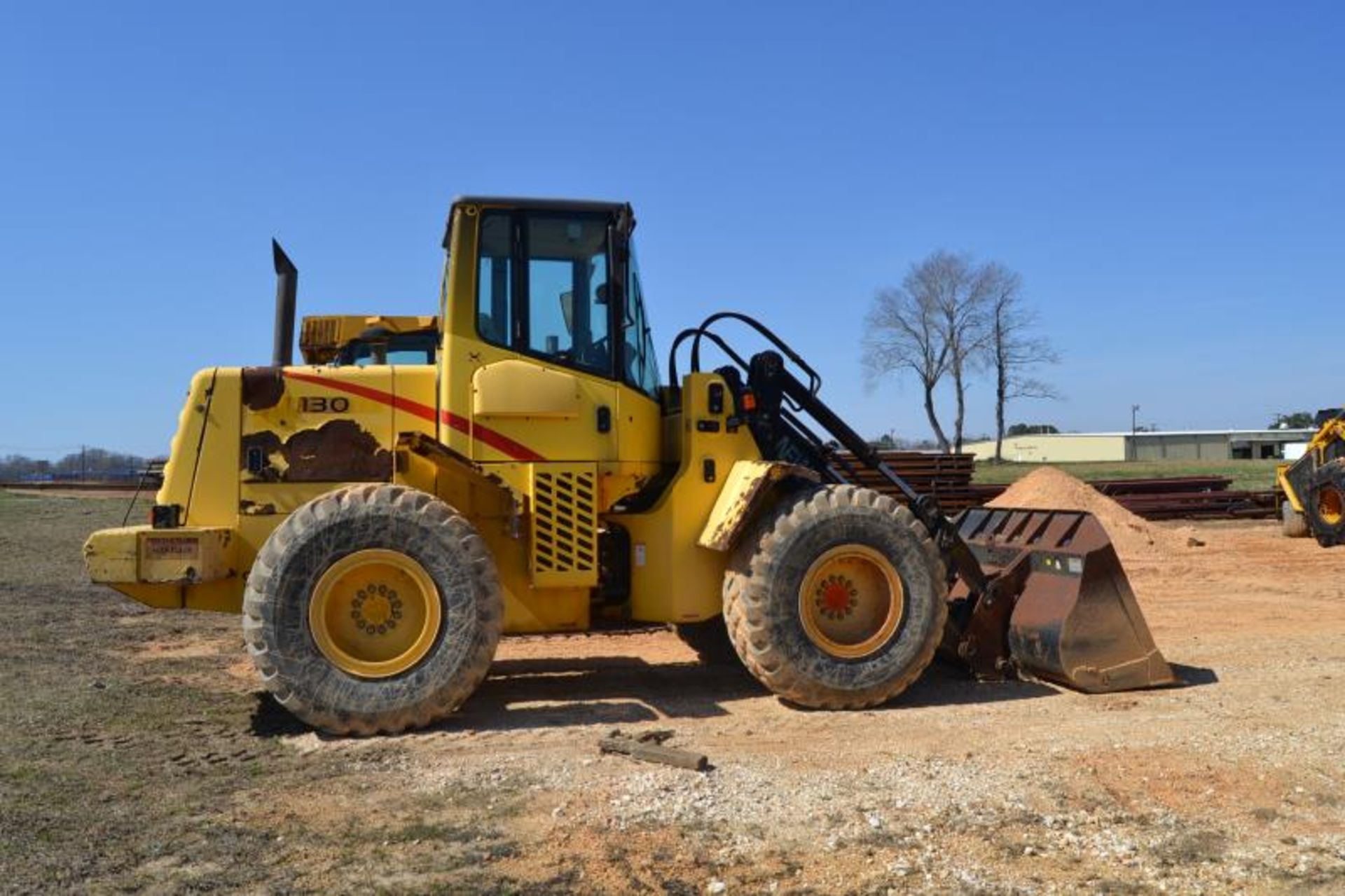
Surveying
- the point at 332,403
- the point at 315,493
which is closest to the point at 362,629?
the point at 315,493

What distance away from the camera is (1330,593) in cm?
1231

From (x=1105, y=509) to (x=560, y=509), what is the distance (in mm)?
14138

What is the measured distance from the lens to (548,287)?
7.08 metres

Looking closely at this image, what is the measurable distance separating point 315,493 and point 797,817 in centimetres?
380

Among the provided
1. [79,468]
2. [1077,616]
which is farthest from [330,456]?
[79,468]

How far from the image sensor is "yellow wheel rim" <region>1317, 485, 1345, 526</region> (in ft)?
58.0

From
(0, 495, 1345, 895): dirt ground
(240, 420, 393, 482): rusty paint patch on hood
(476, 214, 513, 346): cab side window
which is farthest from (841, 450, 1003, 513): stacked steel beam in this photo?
(240, 420, 393, 482): rusty paint patch on hood

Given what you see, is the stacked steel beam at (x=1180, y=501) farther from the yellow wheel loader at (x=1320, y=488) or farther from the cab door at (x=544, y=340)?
the cab door at (x=544, y=340)

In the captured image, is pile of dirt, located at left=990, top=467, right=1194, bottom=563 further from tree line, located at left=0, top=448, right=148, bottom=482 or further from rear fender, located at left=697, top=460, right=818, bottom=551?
tree line, located at left=0, top=448, right=148, bottom=482

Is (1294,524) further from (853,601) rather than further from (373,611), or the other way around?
(373,611)

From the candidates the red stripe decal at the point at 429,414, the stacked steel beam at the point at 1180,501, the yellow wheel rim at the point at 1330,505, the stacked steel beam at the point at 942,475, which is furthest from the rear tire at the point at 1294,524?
the red stripe decal at the point at 429,414

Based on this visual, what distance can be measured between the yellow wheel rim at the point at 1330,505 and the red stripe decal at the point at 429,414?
1574 cm

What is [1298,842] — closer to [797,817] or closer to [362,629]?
[797,817]

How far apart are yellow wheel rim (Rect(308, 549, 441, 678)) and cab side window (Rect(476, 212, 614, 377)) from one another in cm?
156
